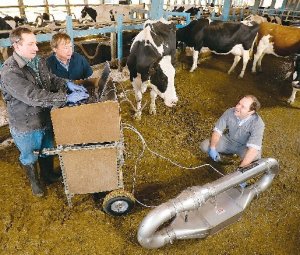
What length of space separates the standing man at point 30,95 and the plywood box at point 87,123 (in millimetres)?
183

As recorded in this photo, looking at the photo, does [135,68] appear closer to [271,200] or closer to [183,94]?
[183,94]

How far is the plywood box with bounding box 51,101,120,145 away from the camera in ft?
8.18

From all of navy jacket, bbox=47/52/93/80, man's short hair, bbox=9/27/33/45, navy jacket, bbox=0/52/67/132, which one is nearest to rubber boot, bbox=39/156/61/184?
navy jacket, bbox=0/52/67/132

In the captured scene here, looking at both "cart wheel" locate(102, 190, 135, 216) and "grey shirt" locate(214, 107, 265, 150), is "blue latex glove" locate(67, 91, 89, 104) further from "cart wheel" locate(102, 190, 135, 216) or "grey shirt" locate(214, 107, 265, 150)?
"grey shirt" locate(214, 107, 265, 150)

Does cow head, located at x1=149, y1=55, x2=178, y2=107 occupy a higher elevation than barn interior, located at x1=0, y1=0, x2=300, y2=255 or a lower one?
higher

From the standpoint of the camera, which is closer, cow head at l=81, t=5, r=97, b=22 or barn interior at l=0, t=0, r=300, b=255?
barn interior at l=0, t=0, r=300, b=255

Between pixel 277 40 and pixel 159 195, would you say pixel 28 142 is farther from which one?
pixel 277 40

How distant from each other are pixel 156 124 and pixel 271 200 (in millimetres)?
2571

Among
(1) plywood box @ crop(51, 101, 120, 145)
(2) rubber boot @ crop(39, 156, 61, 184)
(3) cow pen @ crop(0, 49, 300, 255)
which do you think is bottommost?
(3) cow pen @ crop(0, 49, 300, 255)

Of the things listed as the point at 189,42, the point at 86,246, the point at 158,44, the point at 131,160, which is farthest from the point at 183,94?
the point at 86,246

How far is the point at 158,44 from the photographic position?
5.15 meters

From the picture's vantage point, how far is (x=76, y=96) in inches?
105

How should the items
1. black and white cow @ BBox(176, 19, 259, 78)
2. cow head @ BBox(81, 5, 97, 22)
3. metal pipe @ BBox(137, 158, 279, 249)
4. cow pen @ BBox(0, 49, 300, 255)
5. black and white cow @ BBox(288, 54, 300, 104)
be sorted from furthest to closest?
cow head @ BBox(81, 5, 97, 22) → black and white cow @ BBox(176, 19, 259, 78) → black and white cow @ BBox(288, 54, 300, 104) → cow pen @ BBox(0, 49, 300, 255) → metal pipe @ BBox(137, 158, 279, 249)

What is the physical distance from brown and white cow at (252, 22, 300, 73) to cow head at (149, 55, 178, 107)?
4.85 meters
